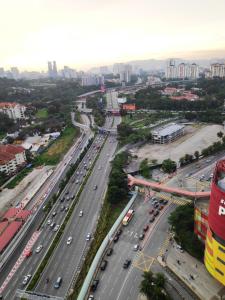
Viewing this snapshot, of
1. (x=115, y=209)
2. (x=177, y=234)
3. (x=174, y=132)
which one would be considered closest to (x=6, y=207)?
(x=115, y=209)

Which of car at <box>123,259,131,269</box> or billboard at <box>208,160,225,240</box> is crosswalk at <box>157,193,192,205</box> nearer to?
car at <box>123,259,131,269</box>

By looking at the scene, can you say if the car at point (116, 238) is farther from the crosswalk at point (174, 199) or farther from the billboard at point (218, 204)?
the billboard at point (218, 204)

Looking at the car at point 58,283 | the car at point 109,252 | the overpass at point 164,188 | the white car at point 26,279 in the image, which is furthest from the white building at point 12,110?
the car at point 58,283

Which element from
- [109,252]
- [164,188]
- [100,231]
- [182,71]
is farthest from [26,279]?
Answer: [182,71]

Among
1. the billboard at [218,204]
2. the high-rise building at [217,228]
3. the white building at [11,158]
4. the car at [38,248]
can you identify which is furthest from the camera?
the white building at [11,158]

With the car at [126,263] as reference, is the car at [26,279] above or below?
below

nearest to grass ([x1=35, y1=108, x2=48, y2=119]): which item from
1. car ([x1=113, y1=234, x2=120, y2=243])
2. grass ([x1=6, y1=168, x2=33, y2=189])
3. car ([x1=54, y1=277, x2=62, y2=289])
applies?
grass ([x1=6, y1=168, x2=33, y2=189])

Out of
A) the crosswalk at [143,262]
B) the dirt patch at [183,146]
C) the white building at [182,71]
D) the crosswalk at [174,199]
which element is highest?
the white building at [182,71]

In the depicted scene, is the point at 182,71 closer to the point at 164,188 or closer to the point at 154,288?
the point at 164,188
